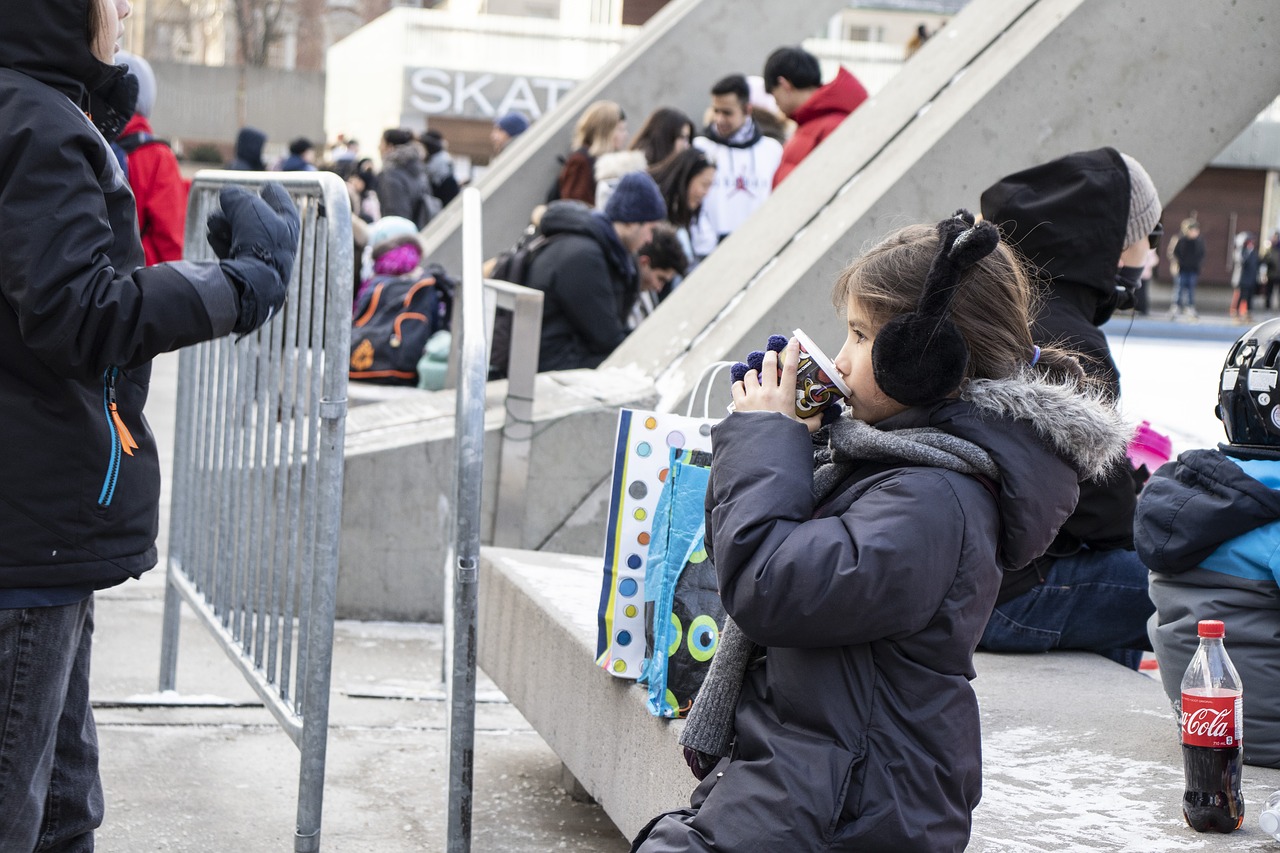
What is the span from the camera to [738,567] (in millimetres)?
2182

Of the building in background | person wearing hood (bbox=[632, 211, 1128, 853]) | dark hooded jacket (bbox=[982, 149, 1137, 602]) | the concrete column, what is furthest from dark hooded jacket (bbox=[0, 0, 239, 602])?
the building in background

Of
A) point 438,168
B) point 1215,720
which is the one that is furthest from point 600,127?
point 1215,720

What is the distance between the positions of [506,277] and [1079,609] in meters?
3.54

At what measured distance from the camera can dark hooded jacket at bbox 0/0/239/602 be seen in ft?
7.91

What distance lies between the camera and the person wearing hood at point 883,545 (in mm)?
2092

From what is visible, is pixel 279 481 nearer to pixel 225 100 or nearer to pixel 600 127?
pixel 600 127

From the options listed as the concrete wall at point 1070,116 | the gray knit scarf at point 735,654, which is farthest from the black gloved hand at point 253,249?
the concrete wall at point 1070,116

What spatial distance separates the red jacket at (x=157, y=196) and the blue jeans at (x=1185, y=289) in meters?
29.5

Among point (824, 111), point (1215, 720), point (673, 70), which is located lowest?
point (1215, 720)

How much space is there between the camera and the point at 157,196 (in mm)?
6422

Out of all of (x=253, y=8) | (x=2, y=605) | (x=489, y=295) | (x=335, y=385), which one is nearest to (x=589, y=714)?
(x=335, y=385)

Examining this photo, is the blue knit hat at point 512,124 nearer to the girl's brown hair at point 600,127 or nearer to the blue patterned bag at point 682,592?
the girl's brown hair at point 600,127

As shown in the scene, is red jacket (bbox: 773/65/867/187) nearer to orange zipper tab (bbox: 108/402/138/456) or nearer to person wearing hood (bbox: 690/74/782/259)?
person wearing hood (bbox: 690/74/782/259)

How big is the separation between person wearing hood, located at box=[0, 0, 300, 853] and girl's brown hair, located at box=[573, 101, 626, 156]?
7.06m
